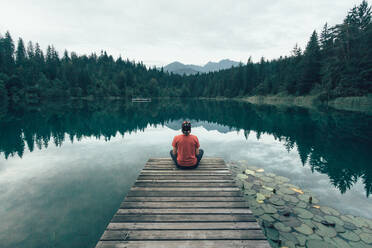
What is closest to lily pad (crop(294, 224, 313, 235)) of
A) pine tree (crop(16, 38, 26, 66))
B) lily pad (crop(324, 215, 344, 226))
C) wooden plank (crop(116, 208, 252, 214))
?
lily pad (crop(324, 215, 344, 226))

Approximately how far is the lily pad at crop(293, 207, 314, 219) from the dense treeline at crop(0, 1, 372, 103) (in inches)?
1806

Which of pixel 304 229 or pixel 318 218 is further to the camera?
pixel 318 218

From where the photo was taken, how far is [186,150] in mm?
6859

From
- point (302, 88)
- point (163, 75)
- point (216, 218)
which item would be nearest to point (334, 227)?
point (216, 218)

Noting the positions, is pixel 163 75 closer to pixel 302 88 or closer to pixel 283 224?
pixel 302 88

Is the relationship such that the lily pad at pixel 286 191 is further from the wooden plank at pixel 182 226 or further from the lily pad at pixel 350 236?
the wooden plank at pixel 182 226

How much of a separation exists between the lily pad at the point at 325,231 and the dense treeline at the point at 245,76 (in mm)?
46359

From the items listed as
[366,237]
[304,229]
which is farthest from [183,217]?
[366,237]

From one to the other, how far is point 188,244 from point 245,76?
10864cm

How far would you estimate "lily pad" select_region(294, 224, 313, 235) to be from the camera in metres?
4.97

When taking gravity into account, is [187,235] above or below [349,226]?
above

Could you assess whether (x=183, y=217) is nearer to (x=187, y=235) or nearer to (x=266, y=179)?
(x=187, y=235)

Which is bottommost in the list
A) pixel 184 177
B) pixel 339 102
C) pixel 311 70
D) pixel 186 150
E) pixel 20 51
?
pixel 184 177

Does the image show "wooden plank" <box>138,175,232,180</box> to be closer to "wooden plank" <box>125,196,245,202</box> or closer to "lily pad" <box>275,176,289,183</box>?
"wooden plank" <box>125,196,245,202</box>
